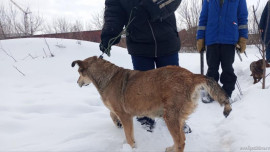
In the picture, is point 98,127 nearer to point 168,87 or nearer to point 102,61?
point 102,61

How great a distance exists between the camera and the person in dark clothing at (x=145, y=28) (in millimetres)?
3043

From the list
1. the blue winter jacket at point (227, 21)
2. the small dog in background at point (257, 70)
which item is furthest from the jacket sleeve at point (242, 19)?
the small dog in background at point (257, 70)

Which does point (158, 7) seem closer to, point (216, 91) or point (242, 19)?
point (216, 91)

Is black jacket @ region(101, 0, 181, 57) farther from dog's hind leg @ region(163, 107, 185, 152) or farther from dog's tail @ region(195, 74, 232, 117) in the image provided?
dog's hind leg @ region(163, 107, 185, 152)

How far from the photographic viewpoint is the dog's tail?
234 centimetres

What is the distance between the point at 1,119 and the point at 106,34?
2.05m

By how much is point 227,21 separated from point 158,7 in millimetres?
2110

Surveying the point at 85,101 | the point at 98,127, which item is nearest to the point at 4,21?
the point at 85,101

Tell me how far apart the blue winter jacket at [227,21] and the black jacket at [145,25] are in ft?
5.18

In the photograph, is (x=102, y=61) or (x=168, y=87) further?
(x=102, y=61)

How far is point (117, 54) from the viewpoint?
26.0ft

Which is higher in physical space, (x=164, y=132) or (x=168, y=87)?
(x=168, y=87)

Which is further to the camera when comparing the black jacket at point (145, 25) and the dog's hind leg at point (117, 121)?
the dog's hind leg at point (117, 121)

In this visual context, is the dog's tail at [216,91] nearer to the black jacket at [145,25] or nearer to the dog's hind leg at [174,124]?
the dog's hind leg at [174,124]
